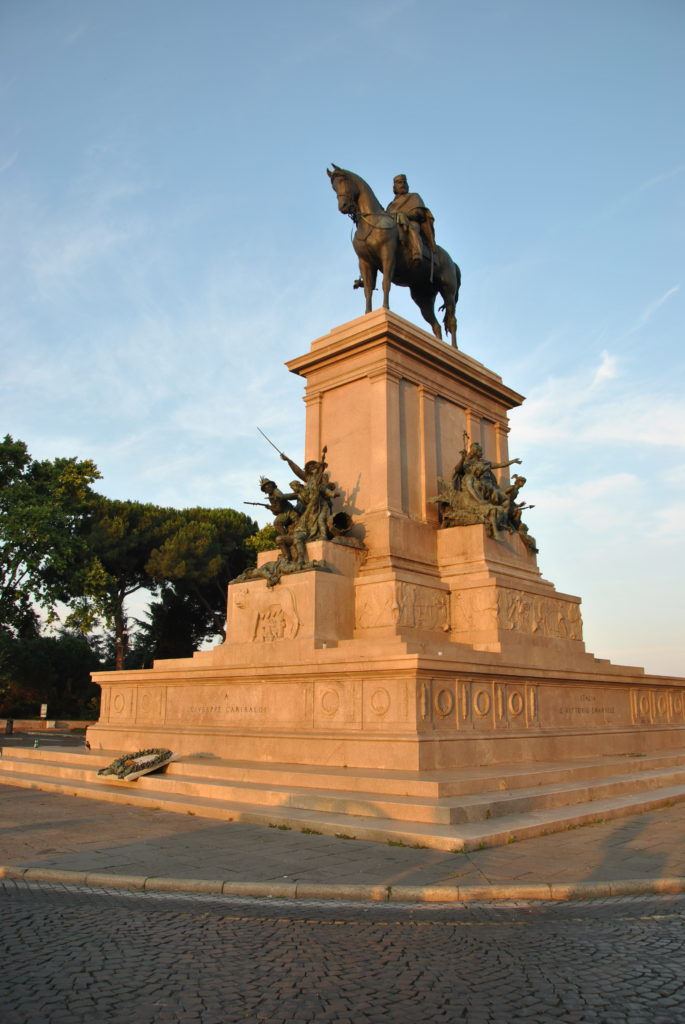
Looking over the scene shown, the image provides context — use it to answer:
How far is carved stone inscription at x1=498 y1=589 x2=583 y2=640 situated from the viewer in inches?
651

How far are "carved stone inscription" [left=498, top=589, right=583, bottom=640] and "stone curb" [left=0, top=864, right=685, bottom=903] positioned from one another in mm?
9502

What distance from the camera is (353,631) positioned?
16.1m

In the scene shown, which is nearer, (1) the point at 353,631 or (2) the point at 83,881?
(2) the point at 83,881

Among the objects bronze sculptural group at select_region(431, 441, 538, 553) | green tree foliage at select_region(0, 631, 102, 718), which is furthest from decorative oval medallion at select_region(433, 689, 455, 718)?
green tree foliage at select_region(0, 631, 102, 718)

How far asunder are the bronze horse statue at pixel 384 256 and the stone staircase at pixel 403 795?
11486 millimetres

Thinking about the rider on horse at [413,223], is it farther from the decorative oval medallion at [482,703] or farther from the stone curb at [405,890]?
the stone curb at [405,890]

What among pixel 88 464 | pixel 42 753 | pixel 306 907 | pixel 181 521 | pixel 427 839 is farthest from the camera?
pixel 181 521

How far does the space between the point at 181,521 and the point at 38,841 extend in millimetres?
36944

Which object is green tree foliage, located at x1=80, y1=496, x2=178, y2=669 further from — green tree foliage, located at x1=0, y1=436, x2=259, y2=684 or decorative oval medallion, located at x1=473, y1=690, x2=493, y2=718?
decorative oval medallion, located at x1=473, y1=690, x2=493, y2=718

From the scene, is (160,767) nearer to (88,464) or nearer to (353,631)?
(353,631)

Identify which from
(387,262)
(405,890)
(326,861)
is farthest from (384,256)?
(405,890)

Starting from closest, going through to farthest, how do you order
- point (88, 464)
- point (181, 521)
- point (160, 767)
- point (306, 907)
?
point (306, 907)
point (160, 767)
point (88, 464)
point (181, 521)

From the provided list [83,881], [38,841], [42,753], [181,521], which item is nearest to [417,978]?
[83,881]

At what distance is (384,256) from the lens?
19.8m
